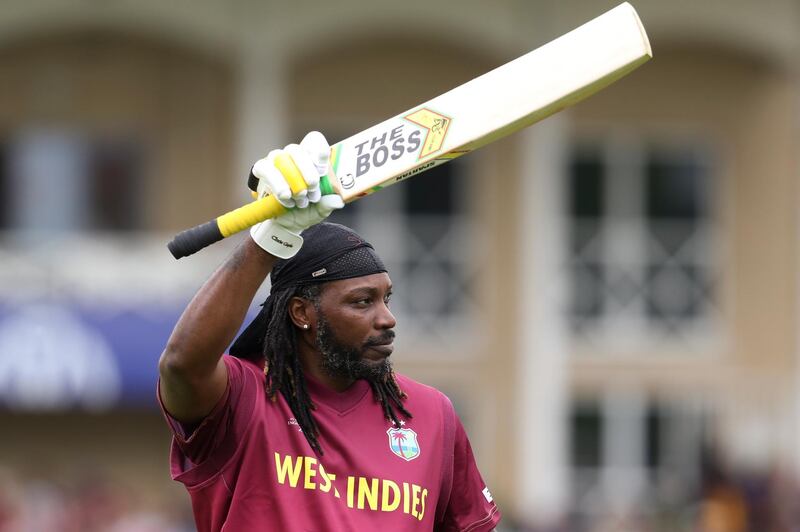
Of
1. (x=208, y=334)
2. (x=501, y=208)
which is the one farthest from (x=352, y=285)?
(x=501, y=208)

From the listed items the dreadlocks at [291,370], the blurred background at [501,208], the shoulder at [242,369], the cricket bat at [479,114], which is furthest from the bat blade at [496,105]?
the blurred background at [501,208]

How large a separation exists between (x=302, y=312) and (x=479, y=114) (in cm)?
72

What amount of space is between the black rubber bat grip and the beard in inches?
Result: 16.8

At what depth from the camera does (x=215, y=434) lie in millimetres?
3906

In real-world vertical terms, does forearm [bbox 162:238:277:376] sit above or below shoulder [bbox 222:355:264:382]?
above

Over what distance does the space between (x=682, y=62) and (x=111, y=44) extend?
8.20 m

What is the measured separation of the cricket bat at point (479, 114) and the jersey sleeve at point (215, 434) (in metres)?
0.37

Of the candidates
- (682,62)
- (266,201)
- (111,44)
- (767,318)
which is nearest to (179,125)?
(111,44)

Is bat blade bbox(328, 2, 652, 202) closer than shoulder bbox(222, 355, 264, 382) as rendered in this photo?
Yes

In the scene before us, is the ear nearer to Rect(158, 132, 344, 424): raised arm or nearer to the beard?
the beard

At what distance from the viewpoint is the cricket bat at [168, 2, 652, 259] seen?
3816mm

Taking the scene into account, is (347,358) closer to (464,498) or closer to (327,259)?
(327,259)

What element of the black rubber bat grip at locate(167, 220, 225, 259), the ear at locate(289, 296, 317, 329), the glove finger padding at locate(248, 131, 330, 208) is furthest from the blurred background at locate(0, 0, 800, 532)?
the glove finger padding at locate(248, 131, 330, 208)

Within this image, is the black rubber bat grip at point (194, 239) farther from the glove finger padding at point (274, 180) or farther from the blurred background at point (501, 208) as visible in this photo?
the blurred background at point (501, 208)
